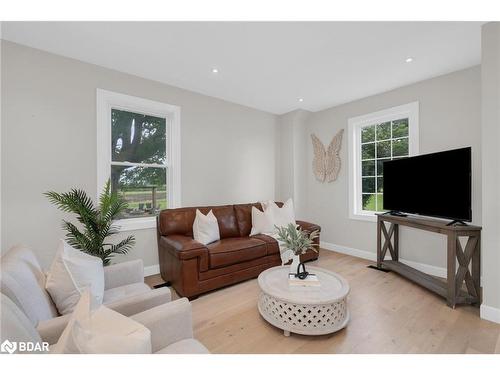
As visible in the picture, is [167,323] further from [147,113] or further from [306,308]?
[147,113]

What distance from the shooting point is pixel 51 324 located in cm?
106

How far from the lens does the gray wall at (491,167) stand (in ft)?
6.26

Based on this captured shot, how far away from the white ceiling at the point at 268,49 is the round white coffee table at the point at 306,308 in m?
2.31

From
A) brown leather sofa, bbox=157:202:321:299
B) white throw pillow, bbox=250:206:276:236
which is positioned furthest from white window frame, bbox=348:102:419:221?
white throw pillow, bbox=250:206:276:236

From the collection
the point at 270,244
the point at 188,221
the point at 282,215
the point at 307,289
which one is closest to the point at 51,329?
the point at 307,289

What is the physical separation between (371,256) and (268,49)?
3.36m

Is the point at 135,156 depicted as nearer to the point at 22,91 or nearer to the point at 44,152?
the point at 44,152

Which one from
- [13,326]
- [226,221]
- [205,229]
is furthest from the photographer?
[226,221]

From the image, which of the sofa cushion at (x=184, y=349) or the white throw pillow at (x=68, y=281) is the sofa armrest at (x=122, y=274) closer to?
the white throw pillow at (x=68, y=281)

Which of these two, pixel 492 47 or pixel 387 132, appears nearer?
pixel 492 47

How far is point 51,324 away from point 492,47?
12.1 feet

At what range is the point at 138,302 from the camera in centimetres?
133

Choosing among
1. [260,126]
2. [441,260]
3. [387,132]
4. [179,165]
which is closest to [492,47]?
[387,132]

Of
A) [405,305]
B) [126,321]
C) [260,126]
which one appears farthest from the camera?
[260,126]
